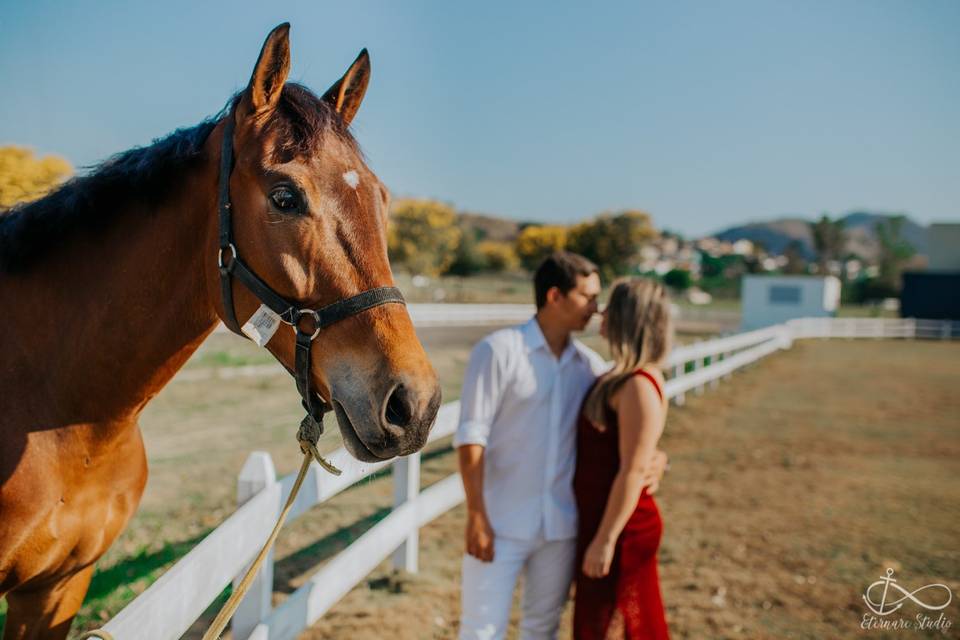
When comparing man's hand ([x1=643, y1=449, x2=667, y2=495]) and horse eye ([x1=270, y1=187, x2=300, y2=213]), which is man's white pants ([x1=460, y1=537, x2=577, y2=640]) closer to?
man's hand ([x1=643, y1=449, x2=667, y2=495])

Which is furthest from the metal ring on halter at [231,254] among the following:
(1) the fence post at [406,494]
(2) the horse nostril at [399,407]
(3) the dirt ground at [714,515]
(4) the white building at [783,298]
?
(4) the white building at [783,298]

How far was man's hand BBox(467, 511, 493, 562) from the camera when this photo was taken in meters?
2.73

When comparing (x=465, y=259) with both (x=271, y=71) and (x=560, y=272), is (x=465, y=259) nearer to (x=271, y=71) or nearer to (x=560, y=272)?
(x=560, y=272)

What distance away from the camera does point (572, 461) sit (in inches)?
119

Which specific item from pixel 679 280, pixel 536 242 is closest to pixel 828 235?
pixel 679 280

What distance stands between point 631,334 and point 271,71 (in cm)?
189

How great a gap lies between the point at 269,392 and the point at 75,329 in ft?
29.3

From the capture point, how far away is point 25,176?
8.06ft

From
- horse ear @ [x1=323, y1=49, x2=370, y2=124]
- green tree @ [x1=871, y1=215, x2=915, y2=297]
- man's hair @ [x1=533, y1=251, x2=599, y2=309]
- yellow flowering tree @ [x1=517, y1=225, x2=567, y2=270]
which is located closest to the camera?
horse ear @ [x1=323, y1=49, x2=370, y2=124]

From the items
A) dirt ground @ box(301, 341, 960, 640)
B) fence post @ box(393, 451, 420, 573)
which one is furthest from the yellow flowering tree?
fence post @ box(393, 451, 420, 573)

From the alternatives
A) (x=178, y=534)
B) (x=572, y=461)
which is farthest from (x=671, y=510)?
(x=178, y=534)

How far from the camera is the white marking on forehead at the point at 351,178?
1742mm

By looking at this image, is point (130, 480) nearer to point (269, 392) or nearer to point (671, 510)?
point (671, 510)

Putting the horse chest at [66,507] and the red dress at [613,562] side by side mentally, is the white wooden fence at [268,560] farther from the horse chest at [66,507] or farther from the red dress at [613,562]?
the red dress at [613,562]
